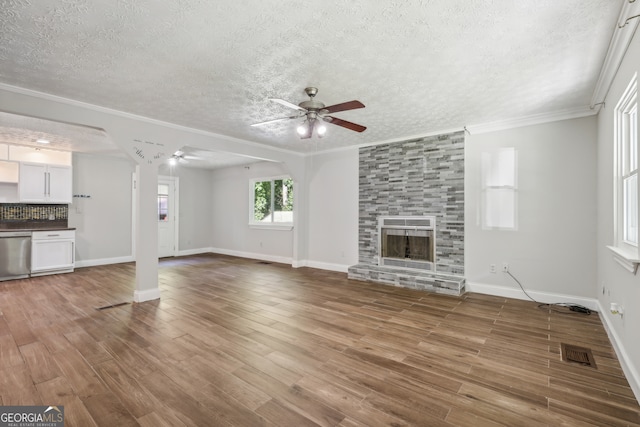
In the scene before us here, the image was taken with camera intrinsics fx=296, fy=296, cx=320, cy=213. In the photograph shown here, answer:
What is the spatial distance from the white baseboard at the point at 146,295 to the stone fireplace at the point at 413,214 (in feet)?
10.6

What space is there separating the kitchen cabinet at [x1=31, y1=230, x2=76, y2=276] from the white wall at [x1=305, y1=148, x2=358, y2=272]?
16.0 feet

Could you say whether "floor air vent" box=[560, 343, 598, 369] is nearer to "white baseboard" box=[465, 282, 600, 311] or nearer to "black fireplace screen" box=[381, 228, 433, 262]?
"white baseboard" box=[465, 282, 600, 311]

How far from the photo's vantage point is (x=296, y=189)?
22.0 ft

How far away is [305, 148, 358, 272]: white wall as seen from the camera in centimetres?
607

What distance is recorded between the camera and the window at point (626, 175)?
2.36m

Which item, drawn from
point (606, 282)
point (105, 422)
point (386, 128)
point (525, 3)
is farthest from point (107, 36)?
point (606, 282)

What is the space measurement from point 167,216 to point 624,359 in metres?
8.97

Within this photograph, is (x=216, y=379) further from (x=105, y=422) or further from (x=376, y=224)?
(x=376, y=224)

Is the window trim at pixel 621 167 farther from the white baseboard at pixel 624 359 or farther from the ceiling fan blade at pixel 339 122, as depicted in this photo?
the ceiling fan blade at pixel 339 122

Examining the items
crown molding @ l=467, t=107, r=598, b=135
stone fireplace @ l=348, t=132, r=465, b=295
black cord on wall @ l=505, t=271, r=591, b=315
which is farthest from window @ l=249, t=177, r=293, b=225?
black cord on wall @ l=505, t=271, r=591, b=315

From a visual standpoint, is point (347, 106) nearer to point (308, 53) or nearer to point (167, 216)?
point (308, 53)

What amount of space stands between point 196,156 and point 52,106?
140 inches
